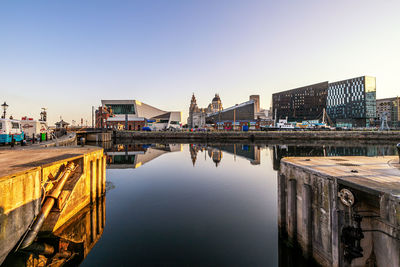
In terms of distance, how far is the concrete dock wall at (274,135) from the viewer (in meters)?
86.1

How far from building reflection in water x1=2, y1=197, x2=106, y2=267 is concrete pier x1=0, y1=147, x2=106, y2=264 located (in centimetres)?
42

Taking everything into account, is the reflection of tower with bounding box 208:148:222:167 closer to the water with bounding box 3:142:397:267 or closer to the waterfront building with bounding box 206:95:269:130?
the water with bounding box 3:142:397:267

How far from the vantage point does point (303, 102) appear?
167250 millimetres

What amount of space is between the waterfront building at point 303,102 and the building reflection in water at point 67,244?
15111 cm

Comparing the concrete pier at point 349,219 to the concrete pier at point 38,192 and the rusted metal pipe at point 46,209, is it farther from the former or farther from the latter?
the rusted metal pipe at point 46,209

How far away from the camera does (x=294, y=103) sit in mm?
173500

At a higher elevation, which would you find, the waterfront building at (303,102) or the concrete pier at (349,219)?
the waterfront building at (303,102)

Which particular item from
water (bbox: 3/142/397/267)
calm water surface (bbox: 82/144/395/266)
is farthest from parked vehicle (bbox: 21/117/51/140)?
water (bbox: 3/142/397/267)

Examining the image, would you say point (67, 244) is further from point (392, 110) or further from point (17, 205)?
point (392, 110)

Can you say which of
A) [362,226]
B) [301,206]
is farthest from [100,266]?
[362,226]

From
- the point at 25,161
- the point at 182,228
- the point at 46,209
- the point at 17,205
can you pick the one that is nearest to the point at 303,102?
the point at 182,228

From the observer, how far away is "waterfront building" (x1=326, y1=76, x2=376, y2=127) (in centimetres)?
15000

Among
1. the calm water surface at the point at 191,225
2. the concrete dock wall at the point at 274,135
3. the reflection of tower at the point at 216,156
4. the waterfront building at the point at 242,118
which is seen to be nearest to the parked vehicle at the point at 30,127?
the calm water surface at the point at 191,225

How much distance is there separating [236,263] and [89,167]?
11264 mm
